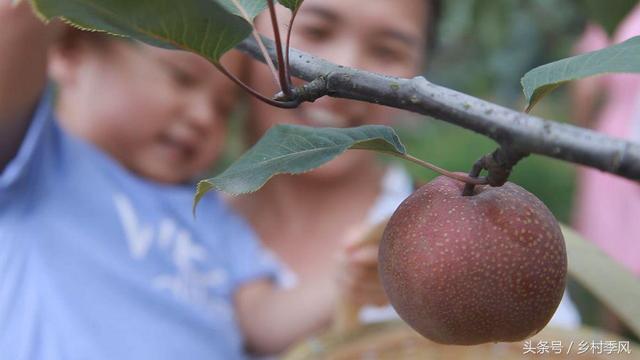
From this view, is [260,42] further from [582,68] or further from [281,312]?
[281,312]

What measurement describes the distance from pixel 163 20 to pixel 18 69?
1.86 feet

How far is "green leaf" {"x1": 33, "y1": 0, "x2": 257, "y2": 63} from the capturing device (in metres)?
0.33

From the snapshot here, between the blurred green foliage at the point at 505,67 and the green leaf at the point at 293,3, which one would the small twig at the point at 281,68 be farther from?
the blurred green foliage at the point at 505,67

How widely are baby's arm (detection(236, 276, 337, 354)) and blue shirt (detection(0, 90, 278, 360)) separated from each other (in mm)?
52

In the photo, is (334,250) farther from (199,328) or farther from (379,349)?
(379,349)

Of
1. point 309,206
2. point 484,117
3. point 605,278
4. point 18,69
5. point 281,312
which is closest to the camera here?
point 484,117

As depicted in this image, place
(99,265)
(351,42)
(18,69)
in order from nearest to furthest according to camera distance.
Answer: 1. (18,69)
2. (99,265)
3. (351,42)

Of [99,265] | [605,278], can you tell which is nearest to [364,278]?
[605,278]

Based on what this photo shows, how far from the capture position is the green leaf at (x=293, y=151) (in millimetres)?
344

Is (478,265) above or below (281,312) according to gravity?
above

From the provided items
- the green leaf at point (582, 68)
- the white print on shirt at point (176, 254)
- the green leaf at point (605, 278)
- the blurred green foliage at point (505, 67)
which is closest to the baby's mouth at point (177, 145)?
the white print on shirt at point (176, 254)

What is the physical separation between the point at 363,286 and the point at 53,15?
63cm

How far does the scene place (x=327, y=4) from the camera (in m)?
1.18

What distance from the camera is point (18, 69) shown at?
830mm
